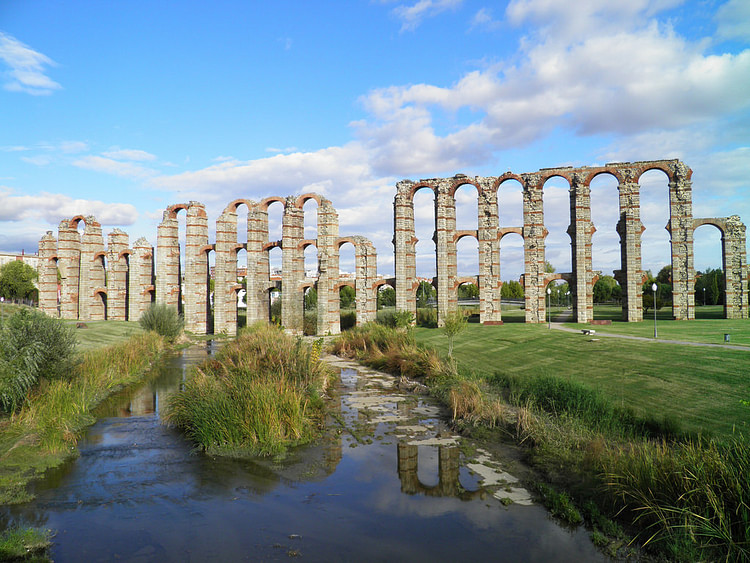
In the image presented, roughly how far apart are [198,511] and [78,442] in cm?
531

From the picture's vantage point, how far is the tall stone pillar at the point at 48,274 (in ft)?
167

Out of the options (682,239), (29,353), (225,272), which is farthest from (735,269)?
(29,353)

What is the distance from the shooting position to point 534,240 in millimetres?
37750

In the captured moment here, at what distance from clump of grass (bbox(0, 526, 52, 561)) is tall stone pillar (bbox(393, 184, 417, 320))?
3373cm

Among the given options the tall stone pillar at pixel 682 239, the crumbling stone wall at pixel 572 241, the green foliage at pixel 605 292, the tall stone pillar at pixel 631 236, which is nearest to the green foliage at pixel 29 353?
the crumbling stone wall at pixel 572 241

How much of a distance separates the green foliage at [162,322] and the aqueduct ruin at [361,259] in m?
10.9

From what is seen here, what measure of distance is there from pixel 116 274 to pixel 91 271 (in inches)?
122

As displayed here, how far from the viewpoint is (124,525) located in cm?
719

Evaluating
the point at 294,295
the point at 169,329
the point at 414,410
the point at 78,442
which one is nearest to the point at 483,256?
the point at 294,295

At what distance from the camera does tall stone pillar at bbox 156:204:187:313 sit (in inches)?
1805

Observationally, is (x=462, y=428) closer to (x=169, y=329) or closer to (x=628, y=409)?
(x=628, y=409)

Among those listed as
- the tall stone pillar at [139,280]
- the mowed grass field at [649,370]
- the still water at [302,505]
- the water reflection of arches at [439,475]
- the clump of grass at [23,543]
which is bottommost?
the water reflection of arches at [439,475]

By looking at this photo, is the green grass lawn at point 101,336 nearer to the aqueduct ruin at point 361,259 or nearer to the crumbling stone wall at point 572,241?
the aqueduct ruin at point 361,259

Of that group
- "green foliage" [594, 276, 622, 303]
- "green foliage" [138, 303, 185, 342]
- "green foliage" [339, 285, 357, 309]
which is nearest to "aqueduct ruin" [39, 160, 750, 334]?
"green foliage" [138, 303, 185, 342]
